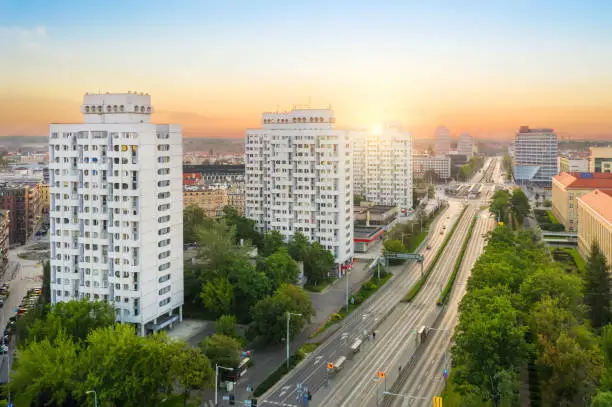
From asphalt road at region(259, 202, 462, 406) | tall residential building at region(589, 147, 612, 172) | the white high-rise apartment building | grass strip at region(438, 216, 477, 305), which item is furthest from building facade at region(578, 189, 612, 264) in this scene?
tall residential building at region(589, 147, 612, 172)

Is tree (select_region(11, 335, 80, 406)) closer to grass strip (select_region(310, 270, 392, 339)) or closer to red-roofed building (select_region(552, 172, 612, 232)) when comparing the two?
grass strip (select_region(310, 270, 392, 339))

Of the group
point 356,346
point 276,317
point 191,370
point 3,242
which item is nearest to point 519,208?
point 356,346

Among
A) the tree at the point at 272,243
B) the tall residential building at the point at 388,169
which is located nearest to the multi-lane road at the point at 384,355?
the tree at the point at 272,243

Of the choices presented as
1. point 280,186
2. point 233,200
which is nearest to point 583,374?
point 280,186

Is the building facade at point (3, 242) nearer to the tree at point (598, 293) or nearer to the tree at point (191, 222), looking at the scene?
the tree at point (191, 222)

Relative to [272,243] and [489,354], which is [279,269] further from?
[489,354]

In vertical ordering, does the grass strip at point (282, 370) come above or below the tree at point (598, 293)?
below
